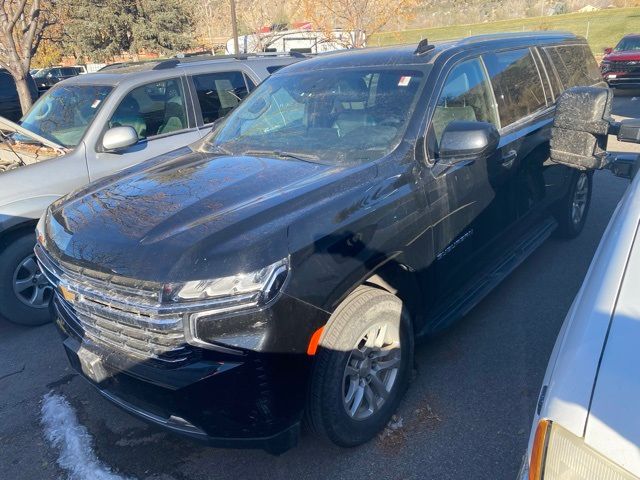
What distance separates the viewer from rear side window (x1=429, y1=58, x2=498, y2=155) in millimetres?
3133

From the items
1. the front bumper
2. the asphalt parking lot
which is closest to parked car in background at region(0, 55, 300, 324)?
the asphalt parking lot

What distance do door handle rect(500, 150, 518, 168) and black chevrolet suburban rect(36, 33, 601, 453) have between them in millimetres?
18

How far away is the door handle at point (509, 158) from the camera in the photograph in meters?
3.60

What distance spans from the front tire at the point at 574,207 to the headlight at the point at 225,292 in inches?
146

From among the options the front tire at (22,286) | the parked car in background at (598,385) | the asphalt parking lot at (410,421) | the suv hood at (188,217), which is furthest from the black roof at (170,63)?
the parked car in background at (598,385)

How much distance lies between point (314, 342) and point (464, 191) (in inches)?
58.8

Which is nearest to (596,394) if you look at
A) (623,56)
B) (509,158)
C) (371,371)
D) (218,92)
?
(371,371)

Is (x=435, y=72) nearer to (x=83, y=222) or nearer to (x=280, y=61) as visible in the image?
(x=83, y=222)

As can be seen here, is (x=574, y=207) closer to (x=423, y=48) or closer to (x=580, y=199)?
(x=580, y=199)

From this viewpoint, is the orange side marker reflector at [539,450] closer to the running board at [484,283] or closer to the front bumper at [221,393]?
the front bumper at [221,393]

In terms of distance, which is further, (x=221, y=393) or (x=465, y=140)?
(x=465, y=140)

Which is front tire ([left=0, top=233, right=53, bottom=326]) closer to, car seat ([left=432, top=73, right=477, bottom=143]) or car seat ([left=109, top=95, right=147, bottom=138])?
car seat ([left=109, top=95, right=147, bottom=138])

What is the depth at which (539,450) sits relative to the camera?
1.38 meters

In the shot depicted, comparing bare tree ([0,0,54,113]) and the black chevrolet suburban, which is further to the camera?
bare tree ([0,0,54,113])
